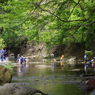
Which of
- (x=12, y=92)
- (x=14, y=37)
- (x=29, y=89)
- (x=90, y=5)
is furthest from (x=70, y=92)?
(x=14, y=37)

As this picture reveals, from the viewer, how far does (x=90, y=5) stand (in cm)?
992

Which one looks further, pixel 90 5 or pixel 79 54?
pixel 79 54

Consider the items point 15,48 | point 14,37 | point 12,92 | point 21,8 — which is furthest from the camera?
point 15,48

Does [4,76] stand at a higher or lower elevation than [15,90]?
higher

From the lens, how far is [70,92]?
32.6ft

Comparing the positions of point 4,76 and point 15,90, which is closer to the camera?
point 15,90

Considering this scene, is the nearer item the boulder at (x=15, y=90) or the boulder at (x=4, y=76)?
the boulder at (x=15, y=90)

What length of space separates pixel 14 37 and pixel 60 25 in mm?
34555

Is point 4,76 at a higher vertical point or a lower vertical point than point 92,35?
lower

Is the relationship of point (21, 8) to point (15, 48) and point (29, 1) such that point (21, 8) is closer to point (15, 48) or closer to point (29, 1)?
point (29, 1)

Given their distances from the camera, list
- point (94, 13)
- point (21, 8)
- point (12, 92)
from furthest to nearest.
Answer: point (94, 13), point (21, 8), point (12, 92)

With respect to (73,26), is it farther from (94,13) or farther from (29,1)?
(29,1)

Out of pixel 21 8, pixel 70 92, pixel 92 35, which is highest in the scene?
pixel 21 8

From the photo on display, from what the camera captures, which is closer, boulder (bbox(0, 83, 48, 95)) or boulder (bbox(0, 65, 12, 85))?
boulder (bbox(0, 83, 48, 95))
